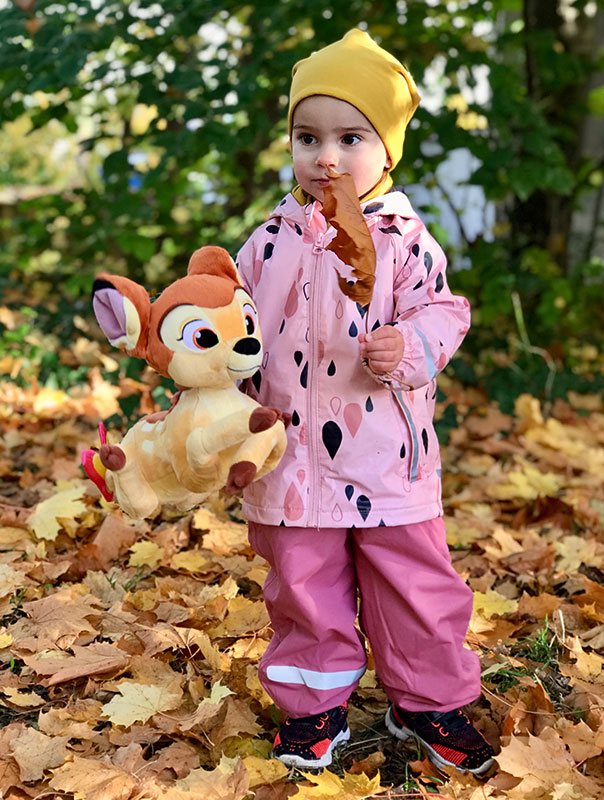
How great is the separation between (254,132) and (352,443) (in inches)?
93.6

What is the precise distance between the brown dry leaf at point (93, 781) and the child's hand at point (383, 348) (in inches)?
37.8

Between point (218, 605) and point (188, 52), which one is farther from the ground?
point (188, 52)

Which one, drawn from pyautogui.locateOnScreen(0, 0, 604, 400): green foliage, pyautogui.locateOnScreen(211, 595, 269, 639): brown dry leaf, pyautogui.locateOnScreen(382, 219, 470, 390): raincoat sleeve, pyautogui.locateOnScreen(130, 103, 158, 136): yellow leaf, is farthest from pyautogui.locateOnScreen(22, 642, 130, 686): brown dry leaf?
pyautogui.locateOnScreen(130, 103, 158, 136): yellow leaf

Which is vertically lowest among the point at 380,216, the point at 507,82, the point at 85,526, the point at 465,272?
the point at 85,526

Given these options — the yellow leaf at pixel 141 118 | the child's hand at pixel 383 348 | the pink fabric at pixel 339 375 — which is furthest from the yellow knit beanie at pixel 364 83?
the yellow leaf at pixel 141 118

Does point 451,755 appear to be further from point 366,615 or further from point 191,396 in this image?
point 191,396

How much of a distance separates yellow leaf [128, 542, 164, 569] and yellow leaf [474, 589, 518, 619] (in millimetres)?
979

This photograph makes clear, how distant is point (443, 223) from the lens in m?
6.84

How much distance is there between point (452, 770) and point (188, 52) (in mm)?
3344

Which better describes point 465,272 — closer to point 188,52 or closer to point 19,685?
point 188,52

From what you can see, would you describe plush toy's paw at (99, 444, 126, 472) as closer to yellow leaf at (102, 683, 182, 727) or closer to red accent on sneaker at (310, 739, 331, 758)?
yellow leaf at (102, 683, 182, 727)

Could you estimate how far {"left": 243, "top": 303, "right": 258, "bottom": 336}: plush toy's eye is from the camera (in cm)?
162

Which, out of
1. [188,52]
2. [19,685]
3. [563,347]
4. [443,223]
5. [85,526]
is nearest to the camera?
[19,685]

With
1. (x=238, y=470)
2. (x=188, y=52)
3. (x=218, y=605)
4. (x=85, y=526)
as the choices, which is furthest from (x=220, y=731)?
(x=188, y=52)
